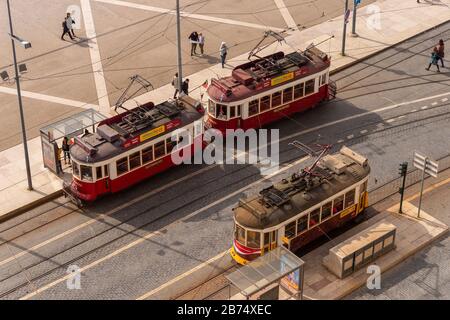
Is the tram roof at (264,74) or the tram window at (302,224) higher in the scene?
the tram roof at (264,74)

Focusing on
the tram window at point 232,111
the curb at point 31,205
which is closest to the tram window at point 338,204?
the tram window at point 232,111

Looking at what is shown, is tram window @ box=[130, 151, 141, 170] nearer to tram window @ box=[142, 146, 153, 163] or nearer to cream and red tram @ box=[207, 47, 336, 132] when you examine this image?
tram window @ box=[142, 146, 153, 163]

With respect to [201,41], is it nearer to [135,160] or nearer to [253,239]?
[135,160]

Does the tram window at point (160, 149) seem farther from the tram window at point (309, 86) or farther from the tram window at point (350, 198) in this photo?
the tram window at point (350, 198)

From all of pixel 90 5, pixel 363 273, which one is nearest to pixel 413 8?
pixel 90 5

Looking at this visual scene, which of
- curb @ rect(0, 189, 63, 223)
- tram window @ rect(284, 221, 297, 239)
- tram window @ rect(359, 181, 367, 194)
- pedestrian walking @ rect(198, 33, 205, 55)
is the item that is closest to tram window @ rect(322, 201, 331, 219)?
tram window @ rect(284, 221, 297, 239)
